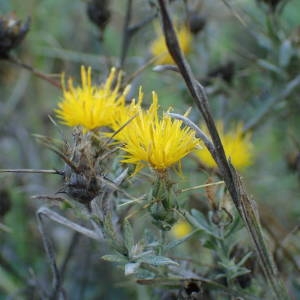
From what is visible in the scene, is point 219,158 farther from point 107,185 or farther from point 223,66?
point 223,66

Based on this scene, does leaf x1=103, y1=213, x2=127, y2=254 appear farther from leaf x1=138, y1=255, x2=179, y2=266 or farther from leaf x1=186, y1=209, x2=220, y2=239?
leaf x1=186, y1=209, x2=220, y2=239

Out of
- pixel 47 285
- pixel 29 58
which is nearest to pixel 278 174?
pixel 47 285

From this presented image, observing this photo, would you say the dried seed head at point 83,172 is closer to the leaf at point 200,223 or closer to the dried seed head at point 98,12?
the leaf at point 200,223

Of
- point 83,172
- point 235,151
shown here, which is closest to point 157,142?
point 83,172

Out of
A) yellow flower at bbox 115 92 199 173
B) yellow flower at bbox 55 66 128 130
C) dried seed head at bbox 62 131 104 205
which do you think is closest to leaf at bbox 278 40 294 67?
yellow flower at bbox 55 66 128 130

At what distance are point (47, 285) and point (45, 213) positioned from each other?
2.48 ft

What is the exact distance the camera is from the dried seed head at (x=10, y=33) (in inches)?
59.6

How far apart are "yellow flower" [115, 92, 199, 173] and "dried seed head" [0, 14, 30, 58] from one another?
65 cm

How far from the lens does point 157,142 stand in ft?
3.21

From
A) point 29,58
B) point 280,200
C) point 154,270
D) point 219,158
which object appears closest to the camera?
point 219,158

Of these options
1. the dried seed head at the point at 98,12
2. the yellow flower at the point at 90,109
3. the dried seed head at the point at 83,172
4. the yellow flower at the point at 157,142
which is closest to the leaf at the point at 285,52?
the dried seed head at the point at 98,12

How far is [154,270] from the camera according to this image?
110 centimetres

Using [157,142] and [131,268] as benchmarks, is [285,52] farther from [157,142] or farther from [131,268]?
[131,268]

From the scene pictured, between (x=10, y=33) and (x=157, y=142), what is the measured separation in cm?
72
